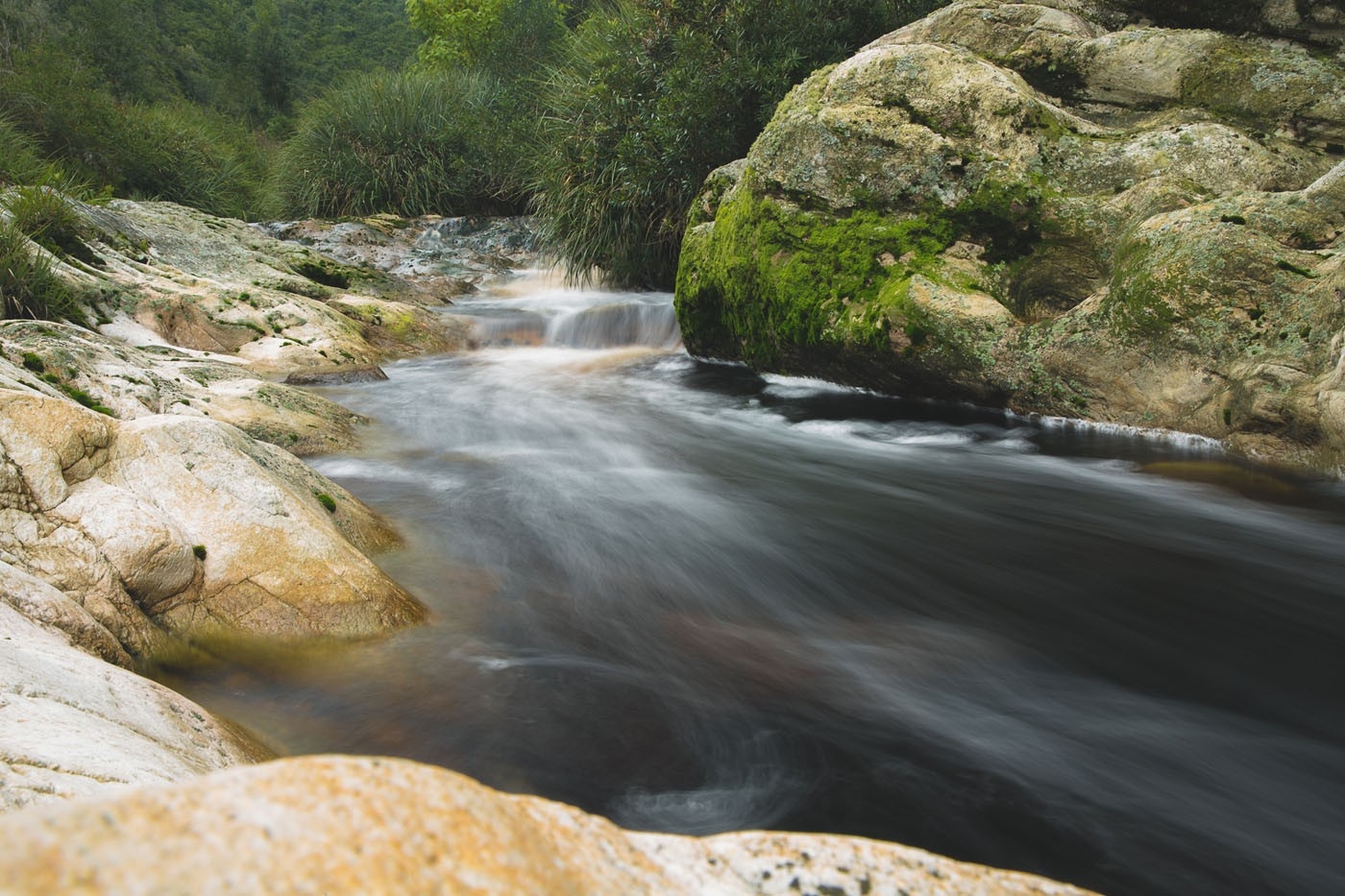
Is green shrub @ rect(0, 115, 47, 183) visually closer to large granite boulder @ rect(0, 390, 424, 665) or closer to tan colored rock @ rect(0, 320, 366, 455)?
tan colored rock @ rect(0, 320, 366, 455)

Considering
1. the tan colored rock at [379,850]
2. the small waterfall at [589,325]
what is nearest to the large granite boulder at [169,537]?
the tan colored rock at [379,850]

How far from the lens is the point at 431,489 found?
185 inches

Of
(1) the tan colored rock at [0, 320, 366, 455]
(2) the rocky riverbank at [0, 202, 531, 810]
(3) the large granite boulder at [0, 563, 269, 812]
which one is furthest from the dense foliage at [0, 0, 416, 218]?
(3) the large granite boulder at [0, 563, 269, 812]

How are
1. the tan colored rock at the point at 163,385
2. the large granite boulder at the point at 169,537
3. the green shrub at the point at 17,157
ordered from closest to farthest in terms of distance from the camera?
the large granite boulder at the point at 169,537
the tan colored rock at the point at 163,385
the green shrub at the point at 17,157

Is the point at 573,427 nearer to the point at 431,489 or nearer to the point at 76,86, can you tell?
the point at 431,489

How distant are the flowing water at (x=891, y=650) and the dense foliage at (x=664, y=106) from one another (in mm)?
6209

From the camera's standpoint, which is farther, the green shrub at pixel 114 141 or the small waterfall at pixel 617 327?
the green shrub at pixel 114 141

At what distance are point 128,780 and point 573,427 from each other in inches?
214

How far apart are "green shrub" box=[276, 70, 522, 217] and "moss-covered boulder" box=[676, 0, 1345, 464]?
11.7 m

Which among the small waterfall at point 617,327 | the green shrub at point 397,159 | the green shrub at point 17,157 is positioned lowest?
the small waterfall at point 617,327

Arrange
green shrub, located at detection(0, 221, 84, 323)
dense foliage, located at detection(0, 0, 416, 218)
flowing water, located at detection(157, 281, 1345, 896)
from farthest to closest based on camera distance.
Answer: dense foliage, located at detection(0, 0, 416, 218)
green shrub, located at detection(0, 221, 84, 323)
flowing water, located at detection(157, 281, 1345, 896)

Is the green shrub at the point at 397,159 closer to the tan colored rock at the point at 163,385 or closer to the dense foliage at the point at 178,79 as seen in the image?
the dense foliage at the point at 178,79

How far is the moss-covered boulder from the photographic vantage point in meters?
4.64

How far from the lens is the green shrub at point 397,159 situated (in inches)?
686
